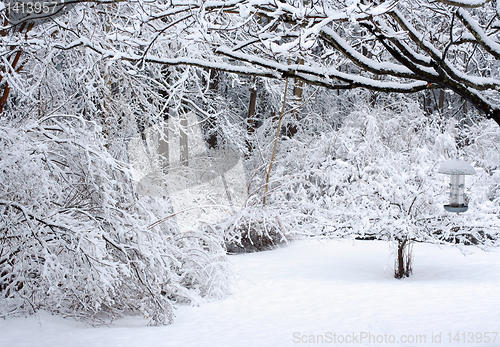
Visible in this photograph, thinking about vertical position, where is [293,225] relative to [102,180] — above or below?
below

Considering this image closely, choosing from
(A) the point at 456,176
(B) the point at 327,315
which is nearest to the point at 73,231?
(B) the point at 327,315

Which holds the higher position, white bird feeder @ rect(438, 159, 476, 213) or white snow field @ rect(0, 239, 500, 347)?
white bird feeder @ rect(438, 159, 476, 213)

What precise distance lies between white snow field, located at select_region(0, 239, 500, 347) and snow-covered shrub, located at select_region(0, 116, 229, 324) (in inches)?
11.5

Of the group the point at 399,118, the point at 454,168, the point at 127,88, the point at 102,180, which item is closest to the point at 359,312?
the point at 454,168

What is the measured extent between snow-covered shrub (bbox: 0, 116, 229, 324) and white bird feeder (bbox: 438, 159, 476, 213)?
2.99m

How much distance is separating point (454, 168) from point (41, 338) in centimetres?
417

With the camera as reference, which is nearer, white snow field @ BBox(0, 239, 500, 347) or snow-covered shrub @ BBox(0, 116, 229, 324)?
snow-covered shrub @ BBox(0, 116, 229, 324)

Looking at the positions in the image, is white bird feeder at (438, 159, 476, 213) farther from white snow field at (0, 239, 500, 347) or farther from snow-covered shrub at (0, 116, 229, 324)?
snow-covered shrub at (0, 116, 229, 324)

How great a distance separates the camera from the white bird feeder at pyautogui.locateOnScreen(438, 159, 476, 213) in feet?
14.0

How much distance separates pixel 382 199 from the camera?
7.43 m

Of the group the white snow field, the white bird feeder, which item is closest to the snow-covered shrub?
the white snow field

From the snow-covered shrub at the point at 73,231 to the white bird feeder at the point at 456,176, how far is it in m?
2.99

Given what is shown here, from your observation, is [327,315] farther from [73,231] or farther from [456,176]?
[73,231]

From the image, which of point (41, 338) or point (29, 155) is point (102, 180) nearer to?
point (29, 155)
